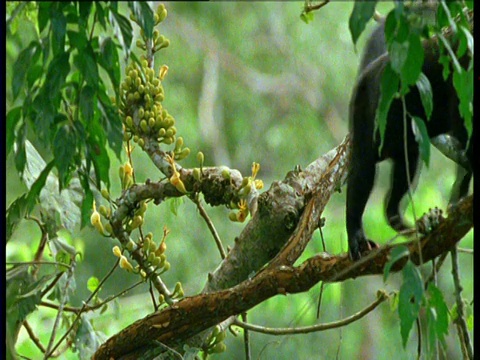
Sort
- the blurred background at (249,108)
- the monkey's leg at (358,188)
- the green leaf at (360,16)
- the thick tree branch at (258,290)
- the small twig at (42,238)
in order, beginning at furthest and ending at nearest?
the blurred background at (249,108), the small twig at (42,238), the monkey's leg at (358,188), the thick tree branch at (258,290), the green leaf at (360,16)

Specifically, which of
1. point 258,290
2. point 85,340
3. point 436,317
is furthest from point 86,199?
point 85,340

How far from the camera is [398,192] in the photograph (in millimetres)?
1837

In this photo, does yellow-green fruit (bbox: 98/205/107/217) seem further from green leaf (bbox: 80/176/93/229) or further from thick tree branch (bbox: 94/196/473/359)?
green leaf (bbox: 80/176/93/229)

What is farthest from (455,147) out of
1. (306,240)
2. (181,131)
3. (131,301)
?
(181,131)

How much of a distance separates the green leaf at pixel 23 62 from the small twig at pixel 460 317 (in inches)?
24.6

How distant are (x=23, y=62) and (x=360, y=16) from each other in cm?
41

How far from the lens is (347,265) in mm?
1238

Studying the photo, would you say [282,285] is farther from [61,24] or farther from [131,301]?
[131,301]

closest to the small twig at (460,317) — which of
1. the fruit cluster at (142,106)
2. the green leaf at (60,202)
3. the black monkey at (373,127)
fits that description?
the black monkey at (373,127)

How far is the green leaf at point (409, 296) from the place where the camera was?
0.92m

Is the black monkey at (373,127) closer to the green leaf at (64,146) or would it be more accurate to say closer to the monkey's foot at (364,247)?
the monkey's foot at (364,247)

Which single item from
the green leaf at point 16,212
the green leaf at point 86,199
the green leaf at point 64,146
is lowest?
the green leaf at point 86,199

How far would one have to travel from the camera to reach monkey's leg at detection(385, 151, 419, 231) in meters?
1.80
